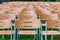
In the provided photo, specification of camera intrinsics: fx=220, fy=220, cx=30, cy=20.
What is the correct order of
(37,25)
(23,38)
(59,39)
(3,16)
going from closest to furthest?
(37,25)
(3,16)
(59,39)
(23,38)

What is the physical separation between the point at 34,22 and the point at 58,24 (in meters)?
0.54

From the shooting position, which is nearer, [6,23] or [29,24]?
[6,23]

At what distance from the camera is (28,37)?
24.7 ft

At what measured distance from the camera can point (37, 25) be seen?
15.8 ft

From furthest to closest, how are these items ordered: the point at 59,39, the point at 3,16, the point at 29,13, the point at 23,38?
the point at 23,38
the point at 59,39
the point at 29,13
the point at 3,16

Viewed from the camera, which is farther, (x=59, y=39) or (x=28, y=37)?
(x=28, y=37)

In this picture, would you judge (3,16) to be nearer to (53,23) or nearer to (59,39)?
(53,23)

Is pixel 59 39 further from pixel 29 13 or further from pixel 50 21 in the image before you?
pixel 50 21

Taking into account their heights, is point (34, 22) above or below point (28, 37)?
above

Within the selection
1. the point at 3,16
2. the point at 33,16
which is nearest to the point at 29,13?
the point at 33,16

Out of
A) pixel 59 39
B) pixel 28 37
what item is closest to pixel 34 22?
pixel 59 39

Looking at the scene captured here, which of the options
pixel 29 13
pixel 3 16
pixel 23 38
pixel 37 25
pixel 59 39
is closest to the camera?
pixel 37 25

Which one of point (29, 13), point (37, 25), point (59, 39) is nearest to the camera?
point (37, 25)

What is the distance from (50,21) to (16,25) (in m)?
0.75
